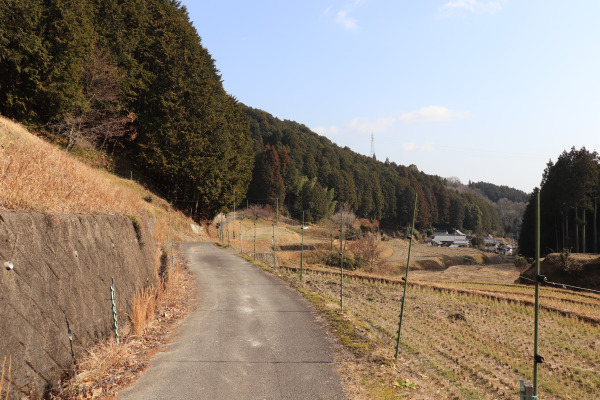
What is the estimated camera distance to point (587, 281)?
28.8 meters

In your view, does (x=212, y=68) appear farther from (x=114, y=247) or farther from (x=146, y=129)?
(x=114, y=247)

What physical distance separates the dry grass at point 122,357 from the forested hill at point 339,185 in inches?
2515

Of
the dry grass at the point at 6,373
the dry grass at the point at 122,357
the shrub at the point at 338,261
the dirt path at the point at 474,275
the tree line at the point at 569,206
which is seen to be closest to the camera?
the dry grass at the point at 6,373

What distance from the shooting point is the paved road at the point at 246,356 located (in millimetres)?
5675

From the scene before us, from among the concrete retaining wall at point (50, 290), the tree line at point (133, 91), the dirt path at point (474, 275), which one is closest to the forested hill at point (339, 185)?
the tree line at point (133, 91)

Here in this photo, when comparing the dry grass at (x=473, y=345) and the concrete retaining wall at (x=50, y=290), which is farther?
the dry grass at (x=473, y=345)

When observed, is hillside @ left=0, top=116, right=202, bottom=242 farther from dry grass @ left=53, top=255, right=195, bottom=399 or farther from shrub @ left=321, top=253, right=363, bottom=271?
shrub @ left=321, top=253, right=363, bottom=271

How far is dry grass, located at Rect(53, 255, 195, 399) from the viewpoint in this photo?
5.27 metres

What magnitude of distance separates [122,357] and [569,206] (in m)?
55.9

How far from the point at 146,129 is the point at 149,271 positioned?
24.3 metres

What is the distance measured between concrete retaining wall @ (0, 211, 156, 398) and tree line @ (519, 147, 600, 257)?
51.6 m

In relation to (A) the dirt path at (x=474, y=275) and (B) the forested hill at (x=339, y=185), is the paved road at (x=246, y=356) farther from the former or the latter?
(B) the forested hill at (x=339, y=185)

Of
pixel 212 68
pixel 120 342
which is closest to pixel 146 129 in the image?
pixel 212 68

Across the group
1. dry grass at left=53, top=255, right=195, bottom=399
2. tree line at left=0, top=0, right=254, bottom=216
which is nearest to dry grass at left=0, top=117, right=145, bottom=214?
dry grass at left=53, top=255, right=195, bottom=399
